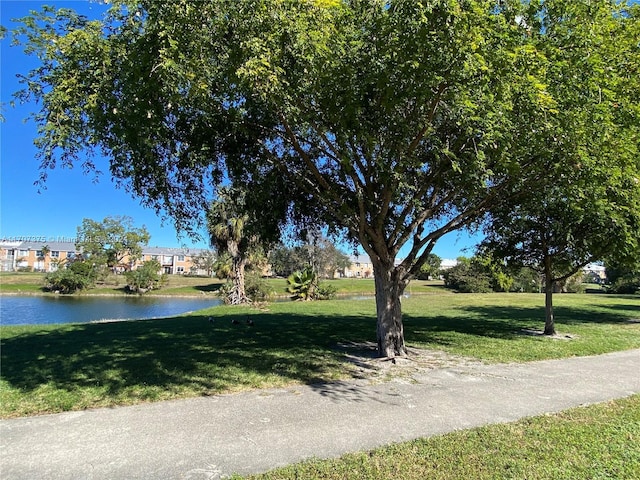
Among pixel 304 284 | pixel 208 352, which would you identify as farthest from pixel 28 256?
pixel 208 352

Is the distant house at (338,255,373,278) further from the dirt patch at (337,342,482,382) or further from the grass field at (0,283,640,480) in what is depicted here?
the dirt patch at (337,342,482,382)

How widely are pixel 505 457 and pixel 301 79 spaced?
214 inches

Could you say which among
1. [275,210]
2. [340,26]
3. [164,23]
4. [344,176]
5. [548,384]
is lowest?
[548,384]

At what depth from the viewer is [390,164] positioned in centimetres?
705

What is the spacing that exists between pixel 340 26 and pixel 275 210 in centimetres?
469


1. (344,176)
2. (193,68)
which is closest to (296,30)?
(193,68)

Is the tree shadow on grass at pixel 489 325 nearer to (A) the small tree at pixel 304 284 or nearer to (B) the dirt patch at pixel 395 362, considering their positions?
(B) the dirt patch at pixel 395 362

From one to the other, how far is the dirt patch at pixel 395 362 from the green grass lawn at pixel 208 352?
1.09ft

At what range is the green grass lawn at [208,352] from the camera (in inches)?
250

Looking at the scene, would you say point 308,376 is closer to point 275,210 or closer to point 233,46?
point 275,210

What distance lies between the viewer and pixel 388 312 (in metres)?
8.96

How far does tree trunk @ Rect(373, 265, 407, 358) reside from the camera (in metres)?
8.94

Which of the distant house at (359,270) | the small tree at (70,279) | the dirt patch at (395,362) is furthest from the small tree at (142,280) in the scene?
the distant house at (359,270)

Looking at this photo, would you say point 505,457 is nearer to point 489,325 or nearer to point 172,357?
point 172,357
